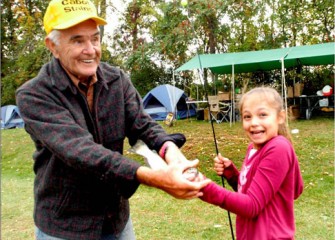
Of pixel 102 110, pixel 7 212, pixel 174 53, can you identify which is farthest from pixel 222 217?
pixel 174 53

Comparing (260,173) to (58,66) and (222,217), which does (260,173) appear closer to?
(58,66)

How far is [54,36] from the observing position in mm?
1751

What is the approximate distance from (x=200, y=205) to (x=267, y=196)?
13.2 ft

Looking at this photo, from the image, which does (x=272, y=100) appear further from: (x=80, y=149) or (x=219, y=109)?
(x=219, y=109)

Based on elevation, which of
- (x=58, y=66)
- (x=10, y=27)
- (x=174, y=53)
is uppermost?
(x=10, y=27)

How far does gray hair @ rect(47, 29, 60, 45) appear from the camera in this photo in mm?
1741

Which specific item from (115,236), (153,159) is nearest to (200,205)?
(115,236)

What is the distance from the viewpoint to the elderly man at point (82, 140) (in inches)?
59.7

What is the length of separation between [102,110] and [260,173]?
766 mm

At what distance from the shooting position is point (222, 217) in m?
5.17

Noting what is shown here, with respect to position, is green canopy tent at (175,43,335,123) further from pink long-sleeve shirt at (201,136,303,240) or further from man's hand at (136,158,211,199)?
man's hand at (136,158,211,199)

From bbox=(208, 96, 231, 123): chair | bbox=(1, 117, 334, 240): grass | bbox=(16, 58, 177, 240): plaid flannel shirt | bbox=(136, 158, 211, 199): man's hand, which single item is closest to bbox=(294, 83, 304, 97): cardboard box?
bbox=(208, 96, 231, 123): chair

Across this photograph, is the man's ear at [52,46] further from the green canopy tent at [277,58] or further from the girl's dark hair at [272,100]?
the green canopy tent at [277,58]

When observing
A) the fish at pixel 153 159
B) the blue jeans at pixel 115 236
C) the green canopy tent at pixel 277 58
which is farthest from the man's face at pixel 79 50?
the green canopy tent at pixel 277 58
